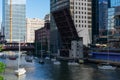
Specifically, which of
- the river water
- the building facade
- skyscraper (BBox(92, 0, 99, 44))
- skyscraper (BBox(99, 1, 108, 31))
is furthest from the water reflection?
skyscraper (BBox(92, 0, 99, 44))

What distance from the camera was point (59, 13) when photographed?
16662cm

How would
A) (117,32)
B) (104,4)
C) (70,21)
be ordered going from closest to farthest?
1. (117,32)
2. (70,21)
3. (104,4)

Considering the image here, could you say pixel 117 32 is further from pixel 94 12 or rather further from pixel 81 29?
pixel 94 12

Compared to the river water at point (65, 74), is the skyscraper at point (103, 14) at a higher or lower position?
higher

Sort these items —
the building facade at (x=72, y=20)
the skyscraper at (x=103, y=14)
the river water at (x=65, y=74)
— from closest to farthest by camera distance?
the river water at (x=65, y=74) → the building facade at (x=72, y=20) → the skyscraper at (x=103, y=14)

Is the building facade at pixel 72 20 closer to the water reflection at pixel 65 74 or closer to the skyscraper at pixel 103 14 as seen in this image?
the skyscraper at pixel 103 14

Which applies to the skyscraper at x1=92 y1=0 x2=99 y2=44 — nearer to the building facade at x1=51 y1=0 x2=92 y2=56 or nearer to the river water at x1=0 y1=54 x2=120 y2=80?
the building facade at x1=51 y1=0 x2=92 y2=56

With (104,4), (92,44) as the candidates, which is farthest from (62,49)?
(104,4)

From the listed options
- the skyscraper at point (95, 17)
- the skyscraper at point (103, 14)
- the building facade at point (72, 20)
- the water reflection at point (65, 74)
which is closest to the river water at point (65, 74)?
the water reflection at point (65, 74)

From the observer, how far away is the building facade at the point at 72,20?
164m

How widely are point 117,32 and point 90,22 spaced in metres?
33.7

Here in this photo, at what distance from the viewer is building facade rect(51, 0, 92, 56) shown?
538 ft

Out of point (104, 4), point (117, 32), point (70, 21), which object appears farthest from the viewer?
point (104, 4)

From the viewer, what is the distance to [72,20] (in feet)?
536
